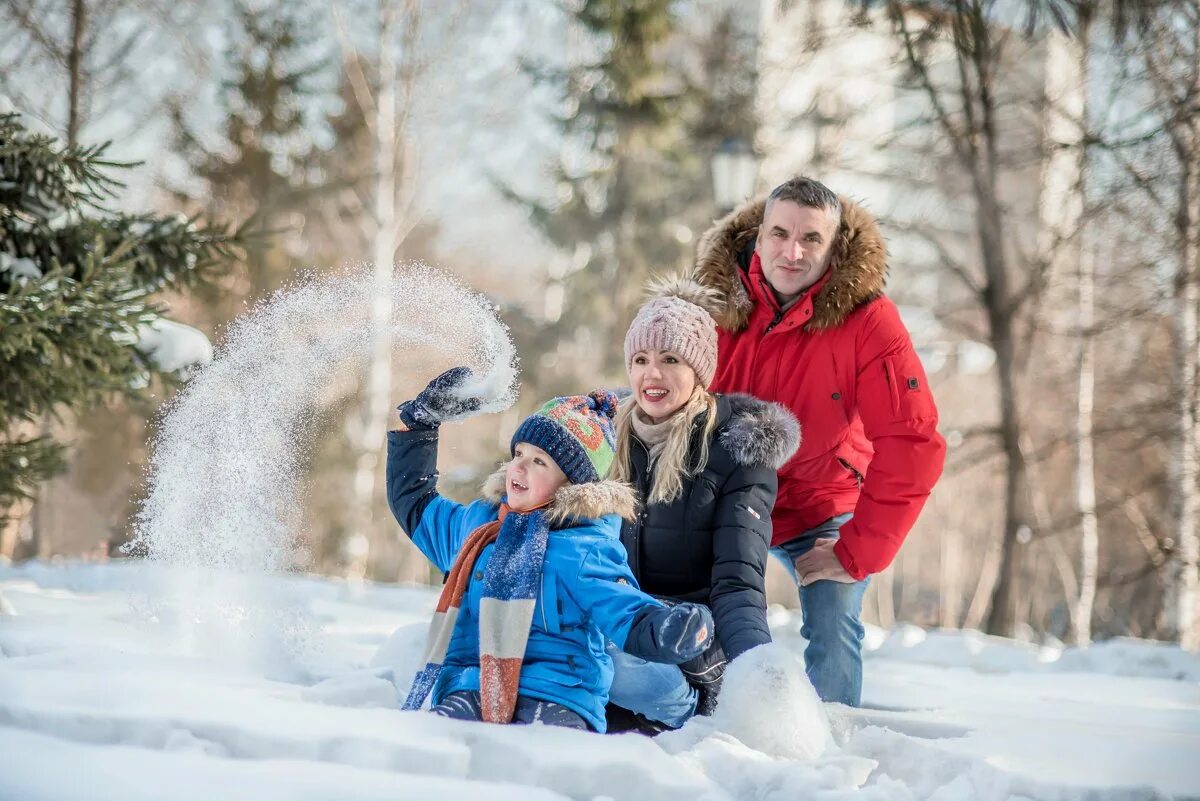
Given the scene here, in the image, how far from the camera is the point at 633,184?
16109 mm

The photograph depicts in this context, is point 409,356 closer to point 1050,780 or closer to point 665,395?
point 665,395

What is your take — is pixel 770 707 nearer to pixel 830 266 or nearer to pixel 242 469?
pixel 830 266

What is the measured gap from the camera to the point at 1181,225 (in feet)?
32.9

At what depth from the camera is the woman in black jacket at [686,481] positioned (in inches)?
136

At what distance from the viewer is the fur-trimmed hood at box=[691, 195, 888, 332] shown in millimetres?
3854

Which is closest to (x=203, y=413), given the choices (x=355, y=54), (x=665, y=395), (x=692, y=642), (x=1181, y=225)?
(x=665, y=395)

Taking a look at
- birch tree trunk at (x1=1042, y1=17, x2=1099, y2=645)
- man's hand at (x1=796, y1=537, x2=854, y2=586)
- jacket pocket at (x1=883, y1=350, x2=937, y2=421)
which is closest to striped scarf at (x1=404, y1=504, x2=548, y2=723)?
man's hand at (x1=796, y1=537, x2=854, y2=586)

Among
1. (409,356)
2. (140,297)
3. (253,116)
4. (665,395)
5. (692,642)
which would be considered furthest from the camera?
(253,116)

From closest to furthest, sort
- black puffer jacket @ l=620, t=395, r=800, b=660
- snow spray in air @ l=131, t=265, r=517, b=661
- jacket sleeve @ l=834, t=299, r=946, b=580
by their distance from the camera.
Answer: black puffer jacket @ l=620, t=395, r=800, b=660 → jacket sleeve @ l=834, t=299, r=946, b=580 → snow spray in air @ l=131, t=265, r=517, b=661

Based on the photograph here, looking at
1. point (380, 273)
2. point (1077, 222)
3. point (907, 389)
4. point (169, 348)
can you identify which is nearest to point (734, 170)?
point (1077, 222)

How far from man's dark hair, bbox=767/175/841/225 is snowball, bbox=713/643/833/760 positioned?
1592mm

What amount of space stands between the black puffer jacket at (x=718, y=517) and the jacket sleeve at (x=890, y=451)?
Answer: 347 millimetres

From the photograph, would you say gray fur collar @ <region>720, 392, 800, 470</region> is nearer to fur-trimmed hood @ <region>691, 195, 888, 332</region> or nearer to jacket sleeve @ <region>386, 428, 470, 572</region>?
fur-trimmed hood @ <region>691, 195, 888, 332</region>

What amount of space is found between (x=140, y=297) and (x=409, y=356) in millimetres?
8753
